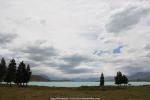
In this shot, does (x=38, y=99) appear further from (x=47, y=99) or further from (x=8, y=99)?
(x=8, y=99)

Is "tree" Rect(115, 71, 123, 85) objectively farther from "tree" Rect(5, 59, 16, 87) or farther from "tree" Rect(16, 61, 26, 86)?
"tree" Rect(5, 59, 16, 87)

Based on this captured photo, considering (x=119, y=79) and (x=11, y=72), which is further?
(x=119, y=79)

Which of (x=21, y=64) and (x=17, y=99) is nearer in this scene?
(x=17, y=99)

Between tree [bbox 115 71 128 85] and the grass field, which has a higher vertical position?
tree [bbox 115 71 128 85]

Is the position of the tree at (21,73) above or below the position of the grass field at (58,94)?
above

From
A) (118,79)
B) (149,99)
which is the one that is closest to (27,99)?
(149,99)

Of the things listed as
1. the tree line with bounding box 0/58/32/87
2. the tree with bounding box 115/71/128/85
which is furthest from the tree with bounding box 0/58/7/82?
the tree with bounding box 115/71/128/85

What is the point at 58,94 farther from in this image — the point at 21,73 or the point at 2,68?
the point at 2,68

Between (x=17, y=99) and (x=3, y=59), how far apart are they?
6852 cm

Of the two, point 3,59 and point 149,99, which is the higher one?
point 3,59

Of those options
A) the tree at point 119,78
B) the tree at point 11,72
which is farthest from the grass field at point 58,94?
the tree at point 119,78

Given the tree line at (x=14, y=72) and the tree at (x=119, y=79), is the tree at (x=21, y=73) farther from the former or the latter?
the tree at (x=119, y=79)

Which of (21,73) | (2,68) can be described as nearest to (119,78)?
(21,73)

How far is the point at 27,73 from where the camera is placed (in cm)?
11362
